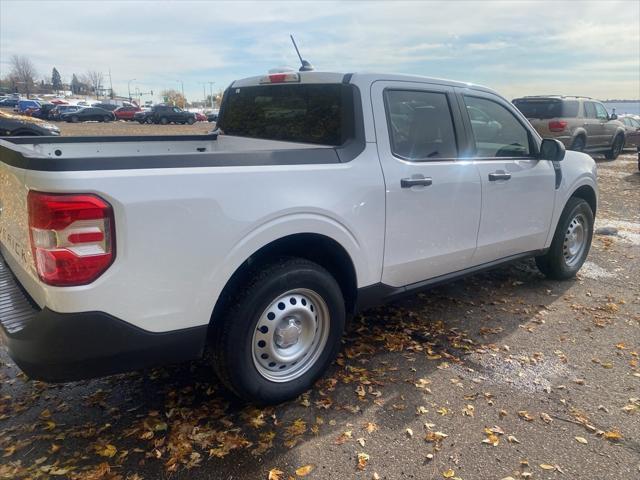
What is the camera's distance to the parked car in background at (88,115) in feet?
149

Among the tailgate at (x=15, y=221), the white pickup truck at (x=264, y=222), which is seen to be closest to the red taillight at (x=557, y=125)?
the white pickup truck at (x=264, y=222)

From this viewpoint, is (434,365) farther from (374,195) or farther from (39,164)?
(39,164)

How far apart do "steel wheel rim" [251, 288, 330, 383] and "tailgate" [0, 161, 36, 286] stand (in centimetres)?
120

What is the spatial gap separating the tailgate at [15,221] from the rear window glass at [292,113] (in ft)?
5.88

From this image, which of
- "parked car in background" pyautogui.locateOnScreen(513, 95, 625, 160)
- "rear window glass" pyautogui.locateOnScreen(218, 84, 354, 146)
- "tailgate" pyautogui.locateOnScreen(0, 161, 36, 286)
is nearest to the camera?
"tailgate" pyautogui.locateOnScreen(0, 161, 36, 286)

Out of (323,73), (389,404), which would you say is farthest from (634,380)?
(323,73)

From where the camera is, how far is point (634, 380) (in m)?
3.45

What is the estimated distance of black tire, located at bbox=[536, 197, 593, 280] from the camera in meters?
5.09

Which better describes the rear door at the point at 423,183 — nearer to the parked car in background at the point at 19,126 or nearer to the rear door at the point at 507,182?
the rear door at the point at 507,182

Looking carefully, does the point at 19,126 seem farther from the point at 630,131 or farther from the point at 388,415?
the point at 630,131

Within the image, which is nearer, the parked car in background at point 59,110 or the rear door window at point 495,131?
the rear door window at point 495,131

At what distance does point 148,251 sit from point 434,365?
7.24 feet

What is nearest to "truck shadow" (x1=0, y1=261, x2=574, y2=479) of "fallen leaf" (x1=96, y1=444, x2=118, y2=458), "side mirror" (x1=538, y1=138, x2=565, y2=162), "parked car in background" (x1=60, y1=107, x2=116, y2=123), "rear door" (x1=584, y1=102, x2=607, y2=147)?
"fallen leaf" (x1=96, y1=444, x2=118, y2=458)

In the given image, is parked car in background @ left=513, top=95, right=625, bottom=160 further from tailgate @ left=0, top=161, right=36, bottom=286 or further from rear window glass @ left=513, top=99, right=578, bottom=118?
tailgate @ left=0, top=161, right=36, bottom=286
